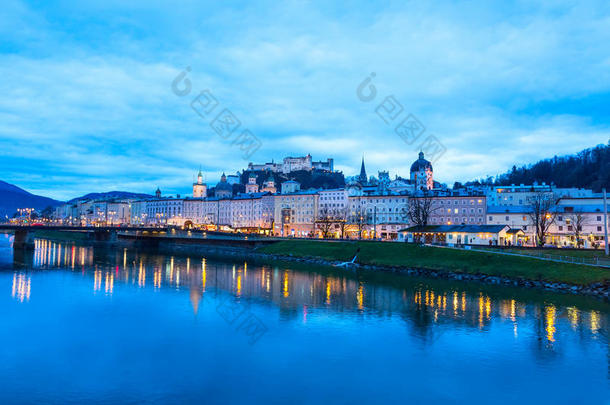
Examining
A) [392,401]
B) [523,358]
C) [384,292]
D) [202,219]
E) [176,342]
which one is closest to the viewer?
[392,401]

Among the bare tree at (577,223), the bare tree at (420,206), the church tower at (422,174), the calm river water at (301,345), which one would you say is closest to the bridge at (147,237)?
the bare tree at (420,206)

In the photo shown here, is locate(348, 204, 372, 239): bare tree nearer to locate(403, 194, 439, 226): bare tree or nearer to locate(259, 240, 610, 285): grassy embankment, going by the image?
locate(403, 194, 439, 226): bare tree

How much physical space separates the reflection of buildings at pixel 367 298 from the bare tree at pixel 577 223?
36.6 meters

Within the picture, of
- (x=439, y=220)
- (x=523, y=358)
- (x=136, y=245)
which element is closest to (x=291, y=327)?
(x=523, y=358)

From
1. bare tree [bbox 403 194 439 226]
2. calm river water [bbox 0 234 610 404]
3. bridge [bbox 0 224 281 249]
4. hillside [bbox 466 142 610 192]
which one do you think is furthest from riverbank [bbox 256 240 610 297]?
hillside [bbox 466 142 610 192]

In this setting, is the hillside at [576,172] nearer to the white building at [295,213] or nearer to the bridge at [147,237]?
the white building at [295,213]

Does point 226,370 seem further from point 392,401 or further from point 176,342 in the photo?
point 392,401

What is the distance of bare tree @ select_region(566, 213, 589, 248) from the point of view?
65.8 meters

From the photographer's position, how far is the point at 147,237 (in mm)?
101500

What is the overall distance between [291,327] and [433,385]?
10257 mm

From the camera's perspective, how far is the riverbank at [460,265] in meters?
38.0

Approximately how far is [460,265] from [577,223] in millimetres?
32156

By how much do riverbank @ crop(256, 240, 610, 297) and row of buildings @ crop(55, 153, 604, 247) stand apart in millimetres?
11257

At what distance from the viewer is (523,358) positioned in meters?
20.9
